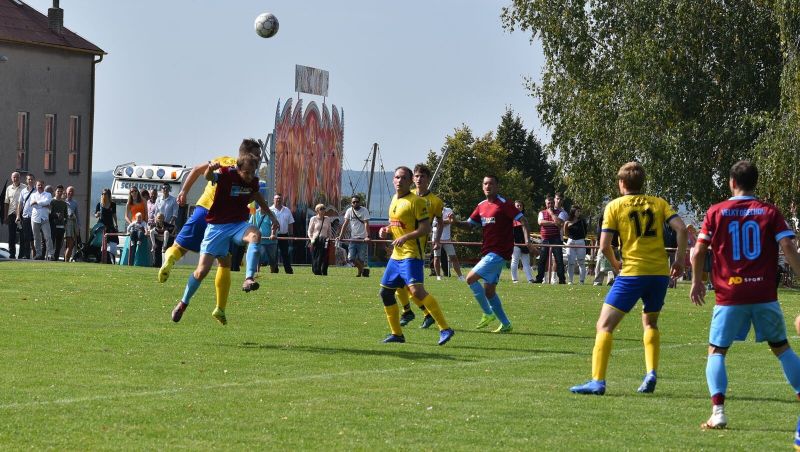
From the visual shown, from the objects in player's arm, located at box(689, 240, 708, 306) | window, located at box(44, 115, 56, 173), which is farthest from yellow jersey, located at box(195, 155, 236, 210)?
window, located at box(44, 115, 56, 173)

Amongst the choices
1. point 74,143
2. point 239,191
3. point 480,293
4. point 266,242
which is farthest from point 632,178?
point 74,143

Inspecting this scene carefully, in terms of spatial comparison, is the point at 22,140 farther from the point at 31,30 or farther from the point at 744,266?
the point at 744,266

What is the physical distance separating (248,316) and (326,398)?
324 inches

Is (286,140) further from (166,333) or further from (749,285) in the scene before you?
(749,285)

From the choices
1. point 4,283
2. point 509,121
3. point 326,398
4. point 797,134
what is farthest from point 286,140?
point 509,121

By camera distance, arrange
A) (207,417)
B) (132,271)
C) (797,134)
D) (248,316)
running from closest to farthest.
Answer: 1. (207,417)
2. (248,316)
3. (132,271)
4. (797,134)

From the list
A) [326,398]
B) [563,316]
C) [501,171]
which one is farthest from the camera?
[501,171]

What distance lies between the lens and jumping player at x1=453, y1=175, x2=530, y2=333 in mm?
17375

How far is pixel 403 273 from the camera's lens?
15320 mm

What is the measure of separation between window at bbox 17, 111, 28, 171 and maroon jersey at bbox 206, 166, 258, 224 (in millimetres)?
41595

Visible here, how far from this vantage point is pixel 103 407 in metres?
9.84

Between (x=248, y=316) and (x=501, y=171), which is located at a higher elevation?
(x=501, y=171)

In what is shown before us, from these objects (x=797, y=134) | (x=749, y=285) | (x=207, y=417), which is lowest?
(x=207, y=417)

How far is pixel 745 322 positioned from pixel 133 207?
26694 mm
